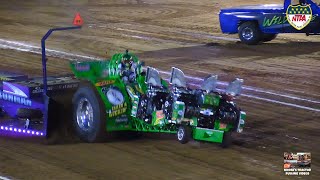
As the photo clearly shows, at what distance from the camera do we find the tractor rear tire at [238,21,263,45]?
1978 centimetres

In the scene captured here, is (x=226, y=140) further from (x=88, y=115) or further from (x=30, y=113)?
(x=30, y=113)

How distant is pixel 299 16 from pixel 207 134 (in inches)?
421

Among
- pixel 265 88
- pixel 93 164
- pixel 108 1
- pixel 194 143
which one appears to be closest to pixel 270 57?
pixel 265 88

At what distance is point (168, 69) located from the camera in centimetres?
1650

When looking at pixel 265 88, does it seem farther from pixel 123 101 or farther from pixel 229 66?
pixel 123 101

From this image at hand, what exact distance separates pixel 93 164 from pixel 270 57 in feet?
33.4

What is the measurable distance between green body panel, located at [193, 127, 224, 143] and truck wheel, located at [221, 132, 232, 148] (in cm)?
12

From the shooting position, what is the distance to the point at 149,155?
9102 millimetres

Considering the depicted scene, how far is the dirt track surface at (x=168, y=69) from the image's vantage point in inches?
339

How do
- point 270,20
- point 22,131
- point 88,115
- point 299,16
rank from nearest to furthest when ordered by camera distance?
point 88,115 < point 22,131 < point 299,16 < point 270,20

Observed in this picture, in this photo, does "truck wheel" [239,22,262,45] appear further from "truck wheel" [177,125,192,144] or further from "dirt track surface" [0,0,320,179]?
"truck wheel" [177,125,192,144]

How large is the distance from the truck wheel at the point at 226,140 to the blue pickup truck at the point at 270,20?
10047mm
